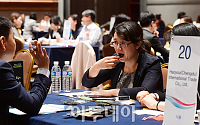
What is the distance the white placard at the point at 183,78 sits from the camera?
1.27 meters

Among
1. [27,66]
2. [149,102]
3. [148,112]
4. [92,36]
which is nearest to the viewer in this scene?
[148,112]

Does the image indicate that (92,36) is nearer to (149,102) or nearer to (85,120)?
(149,102)

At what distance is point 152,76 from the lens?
8.00 ft

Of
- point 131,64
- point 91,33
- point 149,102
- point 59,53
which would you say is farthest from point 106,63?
point 91,33

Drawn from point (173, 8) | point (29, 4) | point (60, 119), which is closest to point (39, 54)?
point (60, 119)

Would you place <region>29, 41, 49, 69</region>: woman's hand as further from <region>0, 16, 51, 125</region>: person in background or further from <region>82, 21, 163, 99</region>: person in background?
<region>82, 21, 163, 99</region>: person in background

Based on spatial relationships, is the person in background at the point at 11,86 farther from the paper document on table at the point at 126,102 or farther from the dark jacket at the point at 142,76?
the dark jacket at the point at 142,76

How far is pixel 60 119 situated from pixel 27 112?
0.22 m

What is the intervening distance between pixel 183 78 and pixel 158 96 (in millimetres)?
784

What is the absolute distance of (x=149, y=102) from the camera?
1.90 metres

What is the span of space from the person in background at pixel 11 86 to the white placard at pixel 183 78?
787mm

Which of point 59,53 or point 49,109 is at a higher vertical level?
point 59,53

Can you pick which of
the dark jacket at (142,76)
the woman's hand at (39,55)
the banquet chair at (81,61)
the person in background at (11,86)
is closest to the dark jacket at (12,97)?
the person in background at (11,86)

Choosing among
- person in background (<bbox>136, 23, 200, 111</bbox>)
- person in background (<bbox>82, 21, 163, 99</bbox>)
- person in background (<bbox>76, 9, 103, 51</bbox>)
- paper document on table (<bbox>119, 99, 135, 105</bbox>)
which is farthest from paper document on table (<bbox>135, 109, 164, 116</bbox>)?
person in background (<bbox>76, 9, 103, 51</bbox>)
